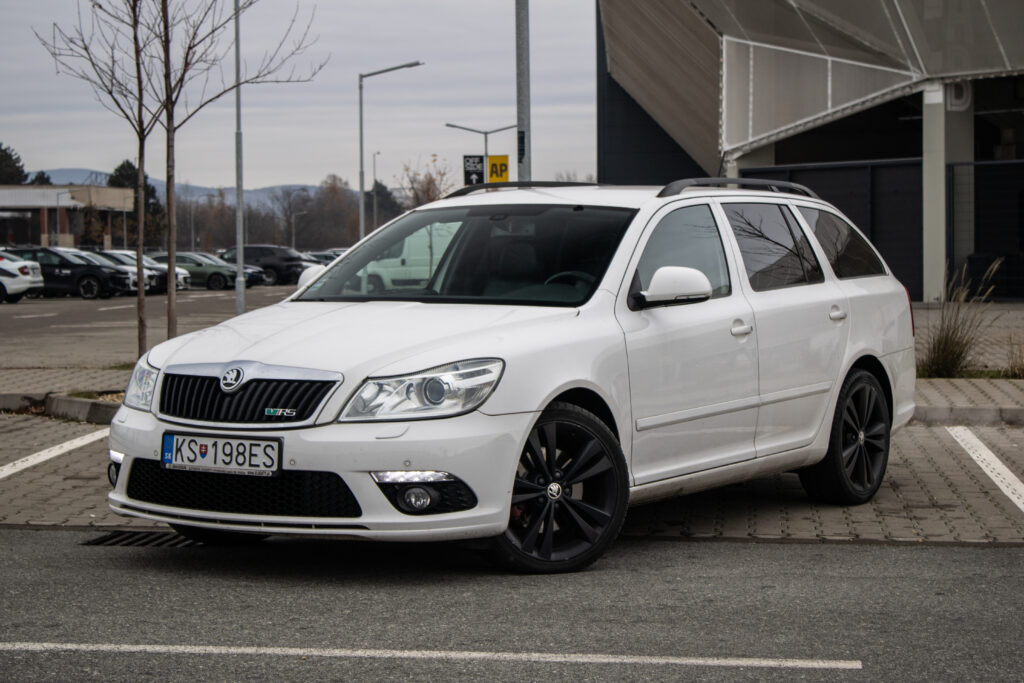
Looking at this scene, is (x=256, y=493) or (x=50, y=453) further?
(x=50, y=453)

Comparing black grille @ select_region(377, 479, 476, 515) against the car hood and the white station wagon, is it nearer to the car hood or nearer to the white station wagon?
the white station wagon

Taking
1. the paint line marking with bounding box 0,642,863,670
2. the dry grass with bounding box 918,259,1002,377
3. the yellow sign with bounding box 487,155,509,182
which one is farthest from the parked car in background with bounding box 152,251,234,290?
the paint line marking with bounding box 0,642,863,670

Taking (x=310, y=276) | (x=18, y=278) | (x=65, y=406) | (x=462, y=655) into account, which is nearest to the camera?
(x=462, y=655)

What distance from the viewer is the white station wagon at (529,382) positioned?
5496mm

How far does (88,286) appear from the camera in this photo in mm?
42875

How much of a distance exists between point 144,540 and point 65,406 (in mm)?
5258

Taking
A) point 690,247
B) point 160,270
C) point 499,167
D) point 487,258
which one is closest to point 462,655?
point 487,258

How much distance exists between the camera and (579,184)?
757cm

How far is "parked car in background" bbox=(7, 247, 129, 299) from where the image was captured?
141ft

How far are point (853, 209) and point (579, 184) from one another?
70.1 feet

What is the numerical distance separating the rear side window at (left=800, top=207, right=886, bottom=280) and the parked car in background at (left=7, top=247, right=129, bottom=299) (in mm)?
37050

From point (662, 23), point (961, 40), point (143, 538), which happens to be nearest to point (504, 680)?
point (143, 538)

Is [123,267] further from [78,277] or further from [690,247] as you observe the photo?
[690,247]

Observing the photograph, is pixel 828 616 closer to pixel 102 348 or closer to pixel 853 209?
pixel 102 348
